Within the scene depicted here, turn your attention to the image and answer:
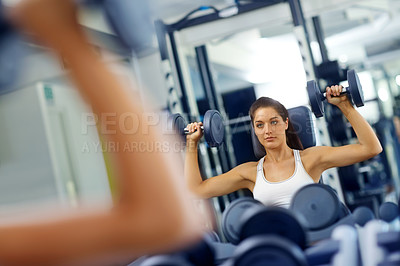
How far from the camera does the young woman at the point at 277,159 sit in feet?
7.59

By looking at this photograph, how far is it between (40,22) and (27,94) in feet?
14.1

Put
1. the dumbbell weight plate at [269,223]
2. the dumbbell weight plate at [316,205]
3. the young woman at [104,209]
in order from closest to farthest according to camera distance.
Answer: the young woman at [104,209]
the dumbbell weight plate at [269,223]
the dumbbell weight plate at [316,205]

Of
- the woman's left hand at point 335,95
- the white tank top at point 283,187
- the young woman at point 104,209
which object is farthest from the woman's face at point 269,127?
the young woman at point 104,209

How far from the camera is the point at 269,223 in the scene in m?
1.15

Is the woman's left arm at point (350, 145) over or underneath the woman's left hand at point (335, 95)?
underneath

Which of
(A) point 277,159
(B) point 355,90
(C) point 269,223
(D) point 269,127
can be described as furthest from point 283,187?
(C) point 269,223

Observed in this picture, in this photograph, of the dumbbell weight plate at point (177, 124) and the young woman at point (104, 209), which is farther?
the dumbbell weight plate at point (177, 124)

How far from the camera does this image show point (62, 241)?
37 centimetres

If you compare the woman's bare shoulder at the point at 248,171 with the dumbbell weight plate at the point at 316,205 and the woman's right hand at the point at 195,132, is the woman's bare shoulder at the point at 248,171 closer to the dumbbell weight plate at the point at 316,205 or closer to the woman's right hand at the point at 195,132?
the woman's right hand at the point at 195,132

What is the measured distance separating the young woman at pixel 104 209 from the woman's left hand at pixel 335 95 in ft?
6.54

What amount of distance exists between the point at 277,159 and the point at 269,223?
1271 millimetres

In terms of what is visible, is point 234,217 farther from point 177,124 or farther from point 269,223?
point 269,223

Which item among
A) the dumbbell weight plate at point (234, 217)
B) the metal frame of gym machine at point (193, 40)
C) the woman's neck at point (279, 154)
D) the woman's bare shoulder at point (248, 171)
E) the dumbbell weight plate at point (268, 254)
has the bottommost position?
the dumbbell weight plate at point (234, 217)

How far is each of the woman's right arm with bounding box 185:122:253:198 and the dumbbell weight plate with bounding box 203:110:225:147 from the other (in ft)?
0.33
